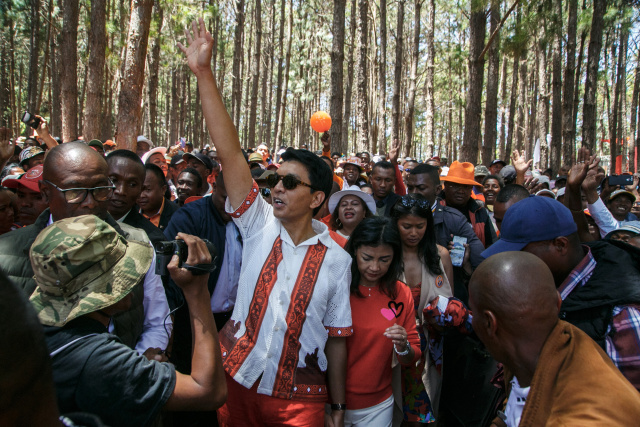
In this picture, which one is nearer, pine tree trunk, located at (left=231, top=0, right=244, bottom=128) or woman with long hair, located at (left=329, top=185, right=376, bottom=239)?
woman with long hair, located at (left=329, top=185, right=376, bottom=239)

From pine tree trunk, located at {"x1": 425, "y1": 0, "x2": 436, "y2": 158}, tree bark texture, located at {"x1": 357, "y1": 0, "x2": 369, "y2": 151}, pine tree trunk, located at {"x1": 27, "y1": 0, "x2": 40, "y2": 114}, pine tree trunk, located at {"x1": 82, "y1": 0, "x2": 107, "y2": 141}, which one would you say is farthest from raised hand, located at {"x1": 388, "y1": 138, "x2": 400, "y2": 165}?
pine tree trunk, located at {"x1": 27, "y1": 0, "x2": 40, "y2": 114}

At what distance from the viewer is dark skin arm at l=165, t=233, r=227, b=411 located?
1544 millimetres

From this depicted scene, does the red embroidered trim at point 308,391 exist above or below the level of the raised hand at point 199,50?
below

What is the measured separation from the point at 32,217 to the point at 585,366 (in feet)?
13.1

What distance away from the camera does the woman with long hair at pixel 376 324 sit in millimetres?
2564

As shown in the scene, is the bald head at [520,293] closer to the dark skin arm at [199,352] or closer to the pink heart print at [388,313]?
the dark skin arm at [199,352]

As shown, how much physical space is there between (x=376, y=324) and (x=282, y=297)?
0.76m

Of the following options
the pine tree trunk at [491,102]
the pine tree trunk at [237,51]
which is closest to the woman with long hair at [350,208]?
the pine tree trunk at [491,102]

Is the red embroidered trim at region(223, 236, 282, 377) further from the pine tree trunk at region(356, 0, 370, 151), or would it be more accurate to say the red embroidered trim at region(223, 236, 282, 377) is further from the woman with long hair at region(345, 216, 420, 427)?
the pine tree trunk at region(356, 0, 370, 151)

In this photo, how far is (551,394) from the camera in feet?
4.56

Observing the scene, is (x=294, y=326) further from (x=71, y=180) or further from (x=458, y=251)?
(x=458, y=251)

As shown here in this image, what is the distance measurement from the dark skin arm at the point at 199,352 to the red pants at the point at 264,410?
1.89 feet

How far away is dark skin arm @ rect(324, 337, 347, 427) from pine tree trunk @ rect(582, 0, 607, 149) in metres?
10.8

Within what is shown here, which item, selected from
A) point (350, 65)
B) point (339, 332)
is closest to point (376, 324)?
point (339, 332)
